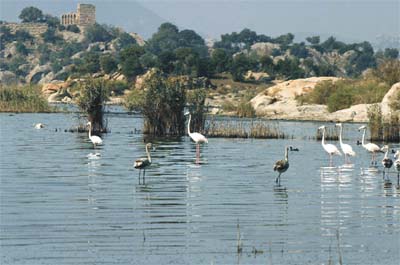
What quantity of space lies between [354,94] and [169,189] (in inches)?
2485

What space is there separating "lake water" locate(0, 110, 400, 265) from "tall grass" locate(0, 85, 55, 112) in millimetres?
41591

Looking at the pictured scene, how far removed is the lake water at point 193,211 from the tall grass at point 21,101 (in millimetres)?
41591

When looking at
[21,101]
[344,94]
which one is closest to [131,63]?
[344,94]

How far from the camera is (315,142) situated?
47875mm

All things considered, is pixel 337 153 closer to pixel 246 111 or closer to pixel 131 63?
pixel 246 111

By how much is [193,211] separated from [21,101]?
60.5m

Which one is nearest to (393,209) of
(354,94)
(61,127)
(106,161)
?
(106,161)

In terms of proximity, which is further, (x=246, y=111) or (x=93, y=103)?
(x=246, y=111)

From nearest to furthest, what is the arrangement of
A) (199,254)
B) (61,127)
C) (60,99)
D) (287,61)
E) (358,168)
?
(199,254)
(358,168)
(61,127)
(60,99)
(287,61)

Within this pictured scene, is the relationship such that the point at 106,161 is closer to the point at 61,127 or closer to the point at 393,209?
the point at 393,209

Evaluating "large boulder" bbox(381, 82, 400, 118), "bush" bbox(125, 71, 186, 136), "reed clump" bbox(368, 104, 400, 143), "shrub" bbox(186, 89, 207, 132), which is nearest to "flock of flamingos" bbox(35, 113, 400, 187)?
"reed clump" bbox(368, 104, 400, 143)

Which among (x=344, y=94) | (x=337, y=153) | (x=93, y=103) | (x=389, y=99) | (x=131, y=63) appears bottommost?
(x=337, y=153)

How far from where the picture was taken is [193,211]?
68.4ft

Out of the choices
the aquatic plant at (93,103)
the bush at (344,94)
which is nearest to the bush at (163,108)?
the aquatic plant at (93,103)
